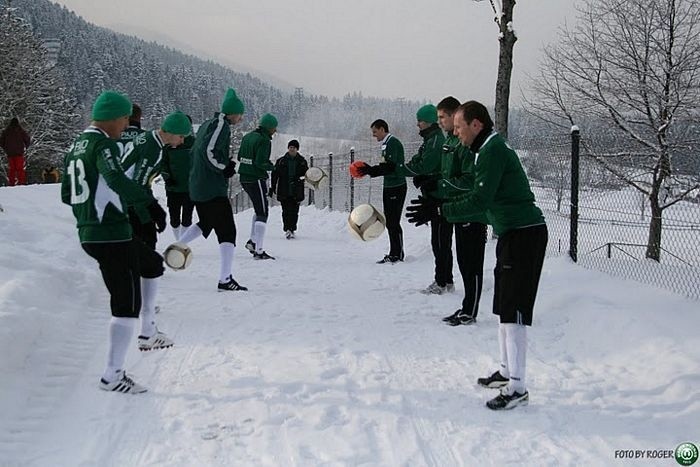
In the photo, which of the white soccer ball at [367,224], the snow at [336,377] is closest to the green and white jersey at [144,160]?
the snow at [336,377]

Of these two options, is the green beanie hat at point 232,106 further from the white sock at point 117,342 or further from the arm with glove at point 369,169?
the white sock at point 117,342

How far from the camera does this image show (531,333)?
570 cm

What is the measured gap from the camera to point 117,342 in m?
4.16

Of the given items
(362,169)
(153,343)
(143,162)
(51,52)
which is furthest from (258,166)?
(51,52)

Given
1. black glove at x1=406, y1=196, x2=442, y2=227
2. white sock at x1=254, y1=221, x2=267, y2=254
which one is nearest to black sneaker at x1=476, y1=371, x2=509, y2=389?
black glove at x1=406, y1=196, x2=442, y2=227

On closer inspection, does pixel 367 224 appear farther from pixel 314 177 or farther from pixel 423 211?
pixel 314 177

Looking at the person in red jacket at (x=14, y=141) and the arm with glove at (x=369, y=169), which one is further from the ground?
the person in red jacket at (x=14, y=141)

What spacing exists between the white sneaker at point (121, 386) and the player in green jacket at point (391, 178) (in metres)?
4.46

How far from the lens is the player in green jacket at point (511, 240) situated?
3.98 m

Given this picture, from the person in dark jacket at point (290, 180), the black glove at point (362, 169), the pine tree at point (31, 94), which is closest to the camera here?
the black glove at point (362, 169)

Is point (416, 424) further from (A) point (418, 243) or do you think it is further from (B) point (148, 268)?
(A) point (418, 243)

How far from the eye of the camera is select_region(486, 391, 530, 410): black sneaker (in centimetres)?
394

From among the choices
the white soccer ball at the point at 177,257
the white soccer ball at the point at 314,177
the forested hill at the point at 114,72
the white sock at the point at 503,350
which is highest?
the forested hill at the point at 114,72

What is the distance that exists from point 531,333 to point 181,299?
4008 millimetres
